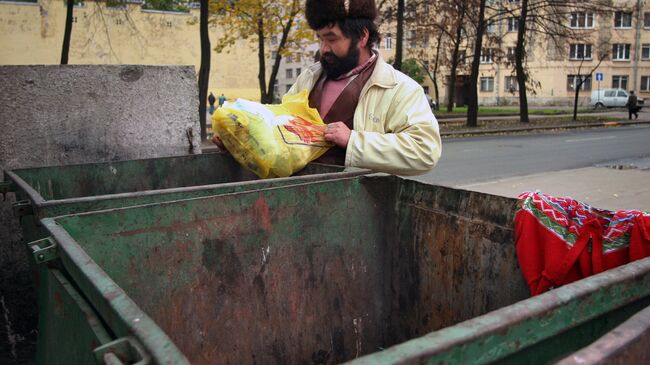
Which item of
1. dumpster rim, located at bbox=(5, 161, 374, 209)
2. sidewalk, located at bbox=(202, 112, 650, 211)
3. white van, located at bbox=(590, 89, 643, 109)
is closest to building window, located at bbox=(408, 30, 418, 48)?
white van, located at bbox=(590, 89, 643, 109)

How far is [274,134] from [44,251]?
4.37 ft

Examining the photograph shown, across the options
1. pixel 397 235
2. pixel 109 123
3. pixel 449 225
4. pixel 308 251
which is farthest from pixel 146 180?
pixel 449 225

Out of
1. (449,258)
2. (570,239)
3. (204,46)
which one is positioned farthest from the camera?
(204,46)

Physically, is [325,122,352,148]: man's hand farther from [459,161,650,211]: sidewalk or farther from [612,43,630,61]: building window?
[612,43,630,61]: building window

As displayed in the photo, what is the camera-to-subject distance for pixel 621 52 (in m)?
52.3

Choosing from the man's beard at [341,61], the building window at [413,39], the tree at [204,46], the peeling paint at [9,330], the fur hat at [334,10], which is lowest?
the peeling paint at [9,330]

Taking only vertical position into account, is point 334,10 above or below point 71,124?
above

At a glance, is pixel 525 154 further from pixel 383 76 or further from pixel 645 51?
pixel 645 51

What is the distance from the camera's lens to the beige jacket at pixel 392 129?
8.49 ft

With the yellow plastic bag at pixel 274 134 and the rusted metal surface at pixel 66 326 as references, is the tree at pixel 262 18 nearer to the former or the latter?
the yellow plastic bag at pixel 274 134

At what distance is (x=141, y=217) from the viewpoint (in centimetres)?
199

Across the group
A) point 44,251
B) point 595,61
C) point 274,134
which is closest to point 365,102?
point 274,134

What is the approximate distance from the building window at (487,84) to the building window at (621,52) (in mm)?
10832

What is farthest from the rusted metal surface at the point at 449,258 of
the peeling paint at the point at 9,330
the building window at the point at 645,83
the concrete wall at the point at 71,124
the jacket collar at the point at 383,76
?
the building window at the point at 645,83
